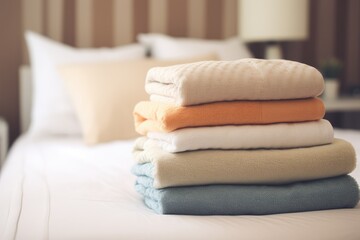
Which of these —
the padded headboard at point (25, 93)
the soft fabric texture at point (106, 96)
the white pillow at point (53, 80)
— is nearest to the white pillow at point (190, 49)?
the white pillow at point (53, 80)

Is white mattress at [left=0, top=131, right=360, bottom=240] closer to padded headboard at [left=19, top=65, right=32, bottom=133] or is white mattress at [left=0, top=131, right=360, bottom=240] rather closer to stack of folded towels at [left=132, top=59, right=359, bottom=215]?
stack of folded towels at [left=132, top=59, right=359, bottom=215]

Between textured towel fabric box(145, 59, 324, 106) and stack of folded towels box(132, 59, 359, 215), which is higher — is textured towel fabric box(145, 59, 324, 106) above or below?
above

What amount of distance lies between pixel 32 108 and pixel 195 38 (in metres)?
0.93

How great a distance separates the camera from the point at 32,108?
2744 millimetres

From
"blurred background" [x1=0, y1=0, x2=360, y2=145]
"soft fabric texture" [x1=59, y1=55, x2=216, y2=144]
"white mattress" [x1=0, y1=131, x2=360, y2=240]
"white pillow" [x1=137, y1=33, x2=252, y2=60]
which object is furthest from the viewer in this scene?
"blurred background" [x1=0, y1=0, x2=360, y2=145]

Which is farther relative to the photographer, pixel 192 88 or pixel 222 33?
pixel 222 33

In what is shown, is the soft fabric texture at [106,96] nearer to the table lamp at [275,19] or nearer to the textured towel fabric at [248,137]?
the table lamp at [275,19]

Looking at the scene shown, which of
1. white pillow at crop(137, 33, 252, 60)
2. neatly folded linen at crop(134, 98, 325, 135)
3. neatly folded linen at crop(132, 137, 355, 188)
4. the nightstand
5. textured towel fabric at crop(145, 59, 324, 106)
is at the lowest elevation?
the nightstand

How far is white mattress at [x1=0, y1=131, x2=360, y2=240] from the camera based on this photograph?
39.2 inches

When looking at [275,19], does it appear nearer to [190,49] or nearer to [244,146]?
[190,49]

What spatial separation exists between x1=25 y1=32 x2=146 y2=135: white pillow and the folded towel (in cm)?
134

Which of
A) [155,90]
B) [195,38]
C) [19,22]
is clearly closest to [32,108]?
[19,22]

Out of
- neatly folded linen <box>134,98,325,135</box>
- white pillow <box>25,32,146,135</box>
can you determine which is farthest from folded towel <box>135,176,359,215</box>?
white pillow <box>25,32,146,135</box>

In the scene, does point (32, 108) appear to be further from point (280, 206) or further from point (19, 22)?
point (280, 206)
